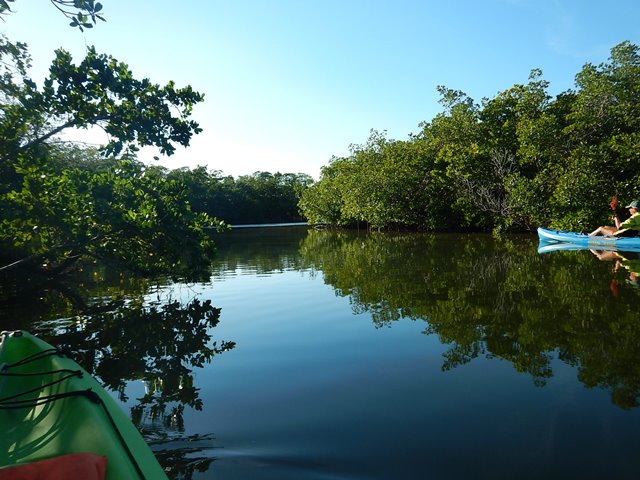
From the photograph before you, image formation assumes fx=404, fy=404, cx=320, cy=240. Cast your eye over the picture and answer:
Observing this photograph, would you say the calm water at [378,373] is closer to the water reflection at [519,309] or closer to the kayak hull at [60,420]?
the water reflection at [519,309]

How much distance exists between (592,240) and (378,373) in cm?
1558

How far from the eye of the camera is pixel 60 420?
2859 mm

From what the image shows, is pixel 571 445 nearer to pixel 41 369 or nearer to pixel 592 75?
pixel 41 369

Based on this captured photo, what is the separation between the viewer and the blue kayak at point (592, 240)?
1471 cm

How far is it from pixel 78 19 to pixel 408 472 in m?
5.40

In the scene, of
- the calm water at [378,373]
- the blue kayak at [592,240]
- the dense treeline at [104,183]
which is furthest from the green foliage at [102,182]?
the blue kayak at [592,240]

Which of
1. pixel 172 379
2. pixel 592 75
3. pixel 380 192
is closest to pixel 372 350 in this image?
pixel 172 379

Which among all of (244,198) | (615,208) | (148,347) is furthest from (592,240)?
(244,198)

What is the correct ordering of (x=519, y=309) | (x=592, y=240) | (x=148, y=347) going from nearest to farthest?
1. (x=148, y=347)
2. (x=519, y=309)
3. (x=592, y=240)

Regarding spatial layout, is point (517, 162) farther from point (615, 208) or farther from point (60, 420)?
point (60, 420)

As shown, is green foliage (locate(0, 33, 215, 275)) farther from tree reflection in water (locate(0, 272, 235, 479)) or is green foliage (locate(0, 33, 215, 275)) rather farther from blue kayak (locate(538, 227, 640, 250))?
blue kayak (locate(538, 227, 640, 250))

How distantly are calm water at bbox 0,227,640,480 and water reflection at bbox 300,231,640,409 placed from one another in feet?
0.13

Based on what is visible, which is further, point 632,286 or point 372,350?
point 632,286

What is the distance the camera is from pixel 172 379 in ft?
16.6
